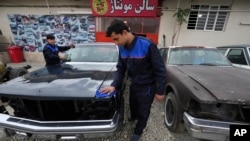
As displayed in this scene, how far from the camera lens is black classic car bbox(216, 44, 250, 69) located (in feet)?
13.2

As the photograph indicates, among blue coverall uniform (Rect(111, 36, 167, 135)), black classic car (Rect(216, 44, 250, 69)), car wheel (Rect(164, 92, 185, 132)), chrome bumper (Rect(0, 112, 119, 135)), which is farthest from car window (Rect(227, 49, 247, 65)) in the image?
chrome bumper (Rect(0, 112, 119, 135))

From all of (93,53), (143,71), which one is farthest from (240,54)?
(93,53)

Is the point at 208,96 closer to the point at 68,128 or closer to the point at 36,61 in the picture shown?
the point at 68,128

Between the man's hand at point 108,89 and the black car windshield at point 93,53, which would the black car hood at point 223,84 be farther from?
the black car windshield at point 93,53

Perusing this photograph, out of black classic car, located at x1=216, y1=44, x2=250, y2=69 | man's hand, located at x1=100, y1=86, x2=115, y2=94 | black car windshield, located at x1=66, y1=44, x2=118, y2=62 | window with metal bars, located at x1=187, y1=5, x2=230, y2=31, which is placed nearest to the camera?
man's hand, located at x1=100, y1=86, x2=115, y2=94

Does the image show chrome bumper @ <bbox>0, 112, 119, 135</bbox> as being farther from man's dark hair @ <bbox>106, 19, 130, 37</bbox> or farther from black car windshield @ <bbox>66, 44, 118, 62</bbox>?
black car windshield @ <bbox>66, 44, 118, 62</bbox>

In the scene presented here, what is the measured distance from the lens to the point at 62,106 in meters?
2.01

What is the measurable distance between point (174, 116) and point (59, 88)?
189cm

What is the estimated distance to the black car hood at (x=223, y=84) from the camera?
1.74 meters

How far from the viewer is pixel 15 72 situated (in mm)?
3752

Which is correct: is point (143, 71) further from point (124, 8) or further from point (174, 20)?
point (174, 20)

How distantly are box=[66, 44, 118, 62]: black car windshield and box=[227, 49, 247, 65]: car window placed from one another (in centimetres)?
374

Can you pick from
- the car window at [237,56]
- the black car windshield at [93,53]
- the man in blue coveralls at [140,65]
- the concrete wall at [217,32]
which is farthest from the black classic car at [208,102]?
the concrete wall at [217,32]

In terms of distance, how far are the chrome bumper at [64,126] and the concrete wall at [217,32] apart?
6930 millimetres
